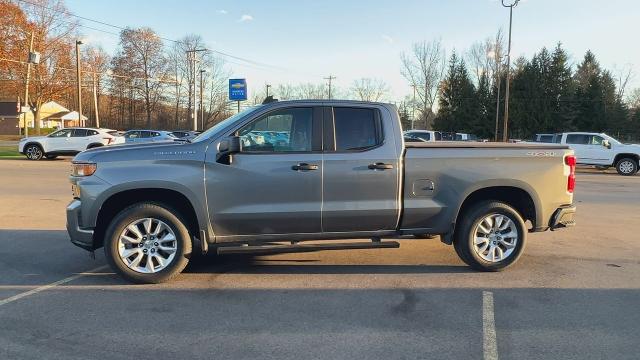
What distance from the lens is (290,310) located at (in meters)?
4.67

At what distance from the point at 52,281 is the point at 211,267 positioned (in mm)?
1742

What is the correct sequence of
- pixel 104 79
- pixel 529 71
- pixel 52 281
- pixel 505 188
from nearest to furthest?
pixel 52 281
pixel 505 188
pixel 529 71
pixel 104 79

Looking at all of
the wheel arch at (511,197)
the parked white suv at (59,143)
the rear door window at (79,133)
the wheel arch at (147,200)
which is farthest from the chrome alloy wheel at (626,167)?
the rear door window at (79,133)

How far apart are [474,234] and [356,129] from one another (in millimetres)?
1888

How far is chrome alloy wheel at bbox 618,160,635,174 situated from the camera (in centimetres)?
2269

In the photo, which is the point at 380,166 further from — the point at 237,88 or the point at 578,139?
the point at 237,88

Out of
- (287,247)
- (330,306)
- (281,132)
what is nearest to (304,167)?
(281,132)

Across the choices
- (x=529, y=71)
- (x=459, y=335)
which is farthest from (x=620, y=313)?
(x=529, y=71)

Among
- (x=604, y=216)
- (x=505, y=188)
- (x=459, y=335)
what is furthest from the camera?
(x=604, y=216)

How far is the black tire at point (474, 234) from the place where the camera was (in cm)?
589

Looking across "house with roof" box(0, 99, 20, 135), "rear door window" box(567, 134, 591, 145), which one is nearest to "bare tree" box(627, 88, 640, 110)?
"rear door window" box(567, 134, 591, 145)

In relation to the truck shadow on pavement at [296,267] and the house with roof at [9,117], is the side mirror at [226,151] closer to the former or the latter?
the truck shadow on pavement at [296,267]

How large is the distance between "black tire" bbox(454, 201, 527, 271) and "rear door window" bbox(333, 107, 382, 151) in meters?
1.44

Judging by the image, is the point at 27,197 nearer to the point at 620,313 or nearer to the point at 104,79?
the point at 620,313
